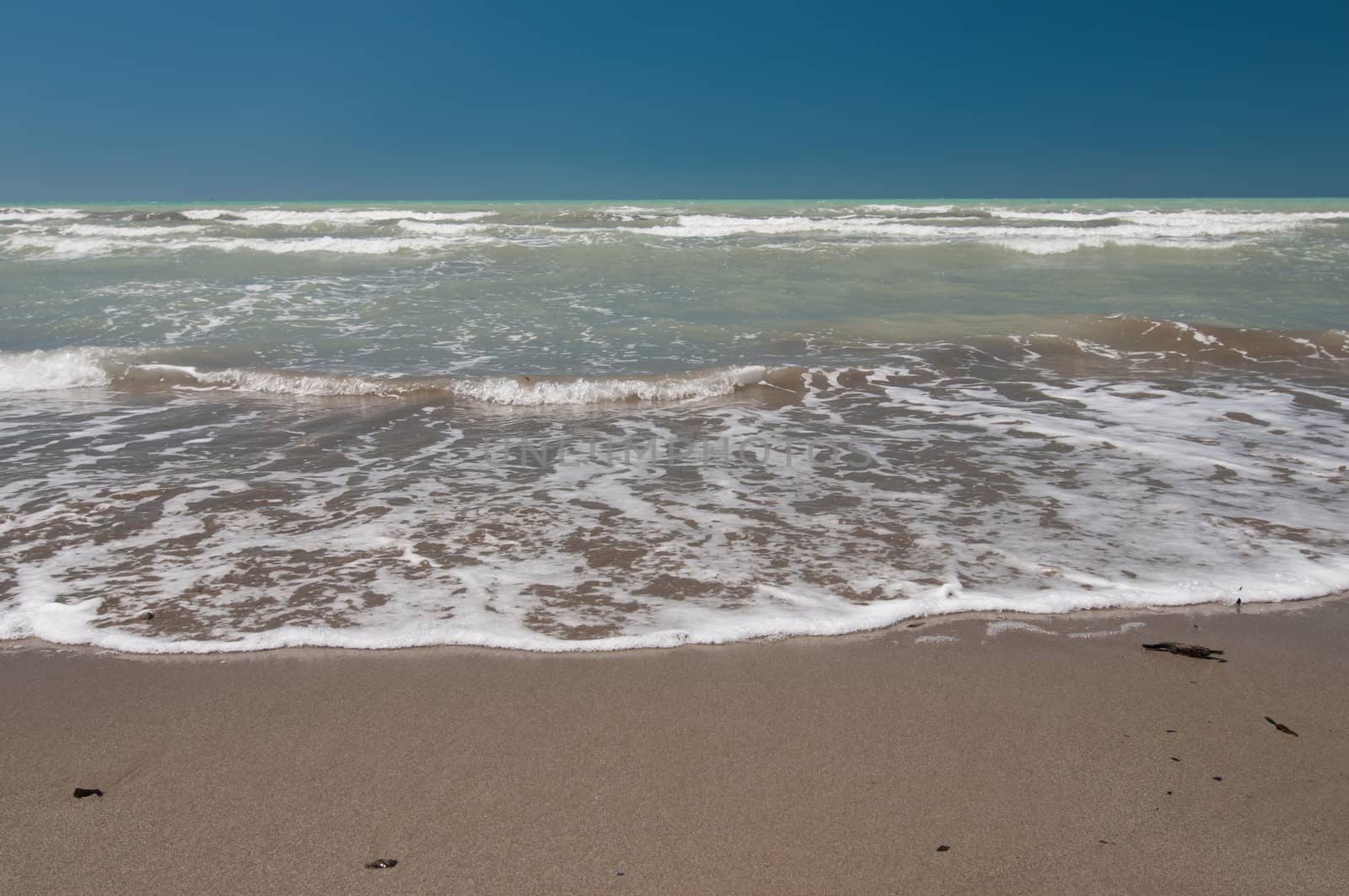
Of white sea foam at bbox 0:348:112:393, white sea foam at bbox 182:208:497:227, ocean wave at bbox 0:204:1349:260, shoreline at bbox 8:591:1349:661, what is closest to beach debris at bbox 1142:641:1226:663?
shoreline at bbox 8:591:1349:661

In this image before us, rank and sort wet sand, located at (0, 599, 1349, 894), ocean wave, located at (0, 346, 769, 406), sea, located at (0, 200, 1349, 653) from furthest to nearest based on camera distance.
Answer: ocean wave, located at (0, 346, 769, 406)
sea, located at (0, 200, 1349, 653)
wet sand, located at (0, 599, 1349, 894)

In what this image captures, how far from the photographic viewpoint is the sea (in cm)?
339

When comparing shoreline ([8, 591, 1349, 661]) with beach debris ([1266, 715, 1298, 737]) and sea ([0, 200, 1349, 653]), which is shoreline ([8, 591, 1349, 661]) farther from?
beach debris ([1266, 715, 1298, 737])

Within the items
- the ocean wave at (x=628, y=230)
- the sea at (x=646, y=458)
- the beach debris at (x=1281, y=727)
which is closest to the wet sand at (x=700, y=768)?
the beach debris at (x=1281, y=727)

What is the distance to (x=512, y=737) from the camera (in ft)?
8.09

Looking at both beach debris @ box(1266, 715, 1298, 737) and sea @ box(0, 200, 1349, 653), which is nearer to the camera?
beach debris @ box(1266, 715, 1298, 737)

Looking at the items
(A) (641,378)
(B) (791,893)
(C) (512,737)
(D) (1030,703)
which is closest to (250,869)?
(C) (512,737)

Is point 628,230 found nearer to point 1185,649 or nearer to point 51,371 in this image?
point 51,371

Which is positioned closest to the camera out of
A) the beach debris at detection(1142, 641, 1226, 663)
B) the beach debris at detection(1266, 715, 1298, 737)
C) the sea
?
the beach debris at detection(1266, 715, 1298, 737)

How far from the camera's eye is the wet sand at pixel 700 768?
196 cm

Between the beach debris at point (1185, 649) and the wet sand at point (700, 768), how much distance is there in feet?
0.18

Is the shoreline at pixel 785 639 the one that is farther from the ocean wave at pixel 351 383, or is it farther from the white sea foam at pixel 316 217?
the white sea foam at pixel 316 217

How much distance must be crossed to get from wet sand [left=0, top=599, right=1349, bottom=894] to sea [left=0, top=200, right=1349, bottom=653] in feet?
0.91

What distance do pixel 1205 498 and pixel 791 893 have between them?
11.9 ft
